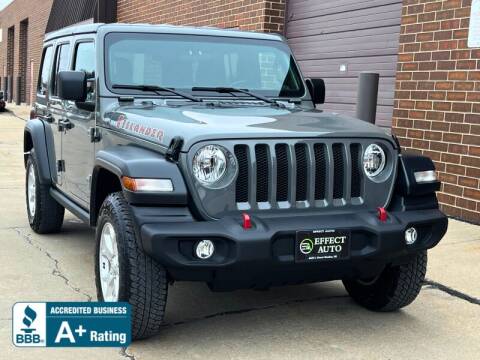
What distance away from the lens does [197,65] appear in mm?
4887

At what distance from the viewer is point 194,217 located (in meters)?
3.48

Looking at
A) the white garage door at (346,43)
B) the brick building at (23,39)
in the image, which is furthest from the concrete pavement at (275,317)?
the brick building at (23,39)

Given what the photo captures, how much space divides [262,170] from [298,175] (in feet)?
0.74

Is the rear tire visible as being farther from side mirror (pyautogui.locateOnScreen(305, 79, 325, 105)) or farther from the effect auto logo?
the effect auto logo

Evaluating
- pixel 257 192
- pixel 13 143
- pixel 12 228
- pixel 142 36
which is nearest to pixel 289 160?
pixel 257 192

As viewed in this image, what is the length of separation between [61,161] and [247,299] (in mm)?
2238

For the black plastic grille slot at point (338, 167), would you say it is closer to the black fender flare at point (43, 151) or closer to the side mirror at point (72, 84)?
the side mirror at point (72, 84)

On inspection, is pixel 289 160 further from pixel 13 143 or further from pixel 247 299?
pixel 13 143

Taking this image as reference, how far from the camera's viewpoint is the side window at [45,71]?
650 cm

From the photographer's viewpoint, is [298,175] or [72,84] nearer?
[298,175]

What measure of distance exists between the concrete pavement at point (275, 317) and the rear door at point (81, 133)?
682 mm

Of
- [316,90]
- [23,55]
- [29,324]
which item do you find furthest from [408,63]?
[23,55]

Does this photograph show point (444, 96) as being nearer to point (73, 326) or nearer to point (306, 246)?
point (306, 246)

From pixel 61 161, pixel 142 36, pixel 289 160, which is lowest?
pixel 61 161
